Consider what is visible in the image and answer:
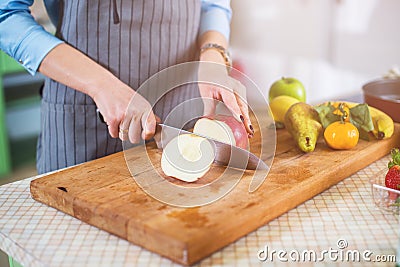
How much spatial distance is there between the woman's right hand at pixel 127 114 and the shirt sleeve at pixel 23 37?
7.1 inches

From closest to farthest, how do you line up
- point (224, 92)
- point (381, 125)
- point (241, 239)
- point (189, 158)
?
point (241, 239) → point (189, 158) → point (224, 92) → point (381, 125)

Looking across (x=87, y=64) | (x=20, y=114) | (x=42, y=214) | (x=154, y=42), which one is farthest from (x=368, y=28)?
(x=42, y=214)

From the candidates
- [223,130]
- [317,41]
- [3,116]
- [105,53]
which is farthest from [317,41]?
[223,130]

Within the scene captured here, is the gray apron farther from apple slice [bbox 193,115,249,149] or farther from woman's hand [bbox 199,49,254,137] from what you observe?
apple slice [bbox 193,115,249,149]

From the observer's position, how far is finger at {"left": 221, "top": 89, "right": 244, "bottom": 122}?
120 centimetres

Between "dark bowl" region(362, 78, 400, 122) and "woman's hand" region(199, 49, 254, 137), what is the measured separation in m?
0.45

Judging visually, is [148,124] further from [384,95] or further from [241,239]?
[384,95]

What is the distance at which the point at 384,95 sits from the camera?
1629 mm

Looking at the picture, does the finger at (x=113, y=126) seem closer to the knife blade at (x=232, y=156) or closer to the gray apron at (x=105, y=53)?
the knife blade at (x=232, y=156)

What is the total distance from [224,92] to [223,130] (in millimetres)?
102

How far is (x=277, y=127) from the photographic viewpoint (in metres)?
1.47

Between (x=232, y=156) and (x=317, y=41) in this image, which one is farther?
(x=317, y=41)

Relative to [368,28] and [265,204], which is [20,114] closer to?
[265,204]

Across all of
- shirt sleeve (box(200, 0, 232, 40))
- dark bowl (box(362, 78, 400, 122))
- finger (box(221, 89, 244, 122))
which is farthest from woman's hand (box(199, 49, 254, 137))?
dark bowl (box(362, 78, 400, 122))
